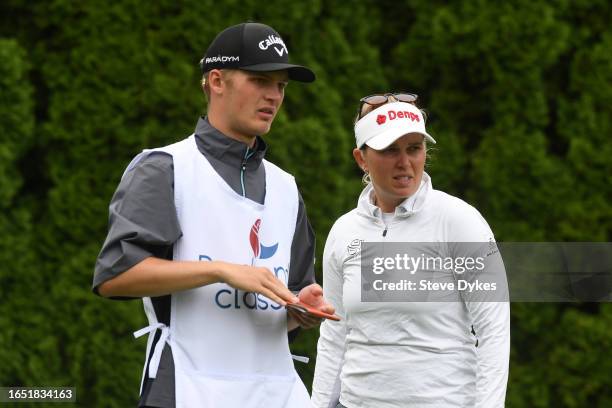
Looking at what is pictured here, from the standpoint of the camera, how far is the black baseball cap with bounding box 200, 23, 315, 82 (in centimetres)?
343

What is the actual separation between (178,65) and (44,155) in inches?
39.6

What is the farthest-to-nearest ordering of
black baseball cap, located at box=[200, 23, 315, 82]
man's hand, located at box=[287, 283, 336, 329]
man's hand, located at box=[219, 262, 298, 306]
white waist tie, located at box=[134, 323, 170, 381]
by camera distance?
black baseball cap, located at box=[200, 23, 315, 82] → man's hand, located at box=[287, 283, 336, 329] → white waist tie, located at box=[134, 323, 170, 381] → man's hand, located at box=[219, 262, 298, 306]

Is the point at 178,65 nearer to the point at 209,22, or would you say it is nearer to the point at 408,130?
the point at 209,22

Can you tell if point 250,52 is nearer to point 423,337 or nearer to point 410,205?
point 410,205

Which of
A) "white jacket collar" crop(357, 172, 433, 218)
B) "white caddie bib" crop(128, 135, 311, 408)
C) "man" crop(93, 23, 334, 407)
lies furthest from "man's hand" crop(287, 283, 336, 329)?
"white jacket collar" crop(357, 172, 433, 218)

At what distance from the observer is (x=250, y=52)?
3.44 m

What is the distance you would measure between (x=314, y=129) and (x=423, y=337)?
3497 millimetres

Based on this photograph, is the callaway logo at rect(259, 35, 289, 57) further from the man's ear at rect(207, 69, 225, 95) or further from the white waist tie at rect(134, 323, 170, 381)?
the white waist tie at rect(134, 323, 170, 381)

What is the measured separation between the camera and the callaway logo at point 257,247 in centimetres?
338

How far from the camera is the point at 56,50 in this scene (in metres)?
6.91

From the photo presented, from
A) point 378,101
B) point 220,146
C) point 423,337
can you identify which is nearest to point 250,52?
point 220,146

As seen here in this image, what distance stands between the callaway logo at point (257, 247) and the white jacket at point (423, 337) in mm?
500

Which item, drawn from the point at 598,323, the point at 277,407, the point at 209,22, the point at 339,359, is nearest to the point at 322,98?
the point at 209,22

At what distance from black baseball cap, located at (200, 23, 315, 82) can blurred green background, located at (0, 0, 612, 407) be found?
3330 millimetres
